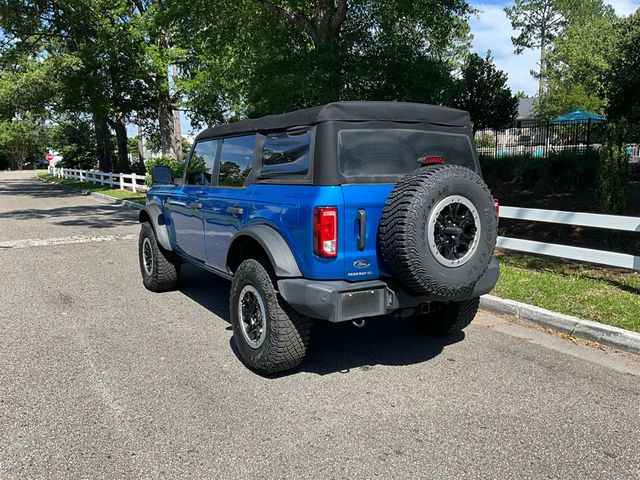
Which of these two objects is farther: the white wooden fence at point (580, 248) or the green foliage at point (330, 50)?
the green foliage at point (330, 50)

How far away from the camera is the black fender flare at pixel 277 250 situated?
3.82m

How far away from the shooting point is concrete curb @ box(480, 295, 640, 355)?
15.3ft

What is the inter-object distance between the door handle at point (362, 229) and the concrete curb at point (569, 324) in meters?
2.62

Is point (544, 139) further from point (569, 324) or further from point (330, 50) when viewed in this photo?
point (569, 324)

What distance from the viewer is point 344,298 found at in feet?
12.0

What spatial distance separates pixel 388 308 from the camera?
12.4 ft

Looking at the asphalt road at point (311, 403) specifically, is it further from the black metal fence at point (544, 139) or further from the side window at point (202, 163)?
A: the black metal fence at point (544, 139)

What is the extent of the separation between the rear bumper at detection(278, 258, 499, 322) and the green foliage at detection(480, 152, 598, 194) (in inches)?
387

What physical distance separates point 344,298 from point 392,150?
1.26m

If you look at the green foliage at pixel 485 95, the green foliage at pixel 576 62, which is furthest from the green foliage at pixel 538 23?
the green foliage at pixel 485 95

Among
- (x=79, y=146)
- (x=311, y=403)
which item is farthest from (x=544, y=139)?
(x=79, y=146)

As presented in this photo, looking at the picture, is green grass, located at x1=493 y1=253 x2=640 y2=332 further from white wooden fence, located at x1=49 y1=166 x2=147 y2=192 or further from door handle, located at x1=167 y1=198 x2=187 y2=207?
white wooden fence, located at x1=49 y1=166 x2=147 y2=192

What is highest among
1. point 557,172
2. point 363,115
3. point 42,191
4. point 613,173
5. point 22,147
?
point 22,147

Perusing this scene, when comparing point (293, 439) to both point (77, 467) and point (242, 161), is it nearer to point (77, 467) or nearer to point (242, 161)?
point (77, 467)
